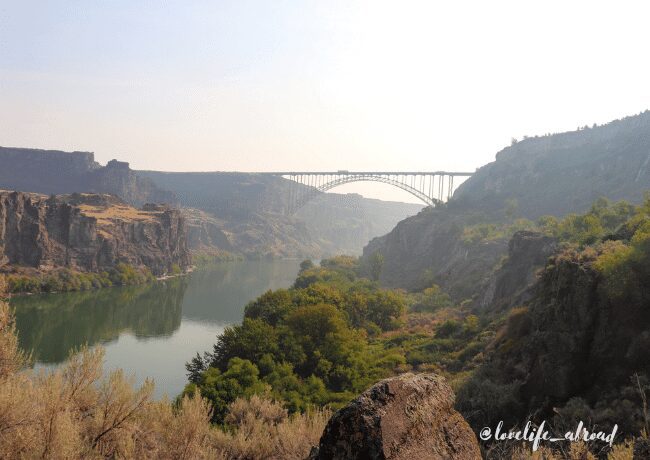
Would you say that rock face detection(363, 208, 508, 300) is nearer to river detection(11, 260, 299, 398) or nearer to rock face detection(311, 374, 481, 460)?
river detection(11, 260, 299, 398)

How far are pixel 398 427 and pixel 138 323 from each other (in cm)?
5026

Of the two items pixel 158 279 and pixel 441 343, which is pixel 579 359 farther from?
pixel 158 279

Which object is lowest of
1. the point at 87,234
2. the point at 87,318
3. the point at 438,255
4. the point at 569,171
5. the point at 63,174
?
the point at 87,318

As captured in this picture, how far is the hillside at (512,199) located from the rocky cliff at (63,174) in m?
102

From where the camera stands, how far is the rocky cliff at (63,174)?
167625 mm

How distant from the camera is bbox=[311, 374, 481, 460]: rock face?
15.5 feet

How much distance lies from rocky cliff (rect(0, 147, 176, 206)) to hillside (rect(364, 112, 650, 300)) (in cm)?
10241

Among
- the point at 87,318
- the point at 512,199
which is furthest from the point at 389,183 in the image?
the point at 87,318

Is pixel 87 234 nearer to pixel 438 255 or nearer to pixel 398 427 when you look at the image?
pixel 438 255

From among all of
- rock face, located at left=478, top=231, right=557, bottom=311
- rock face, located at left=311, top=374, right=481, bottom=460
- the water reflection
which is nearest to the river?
the water reflection

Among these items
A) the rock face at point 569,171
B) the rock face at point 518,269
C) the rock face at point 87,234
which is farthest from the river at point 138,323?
the rock face at point 569,171

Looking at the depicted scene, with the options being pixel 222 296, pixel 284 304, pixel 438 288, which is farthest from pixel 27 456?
pixel 222 296

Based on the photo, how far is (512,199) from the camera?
89.1 metres

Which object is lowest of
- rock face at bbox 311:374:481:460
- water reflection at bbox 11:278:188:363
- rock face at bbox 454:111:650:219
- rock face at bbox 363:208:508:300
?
water reflection at bbox 11:278:188:363
